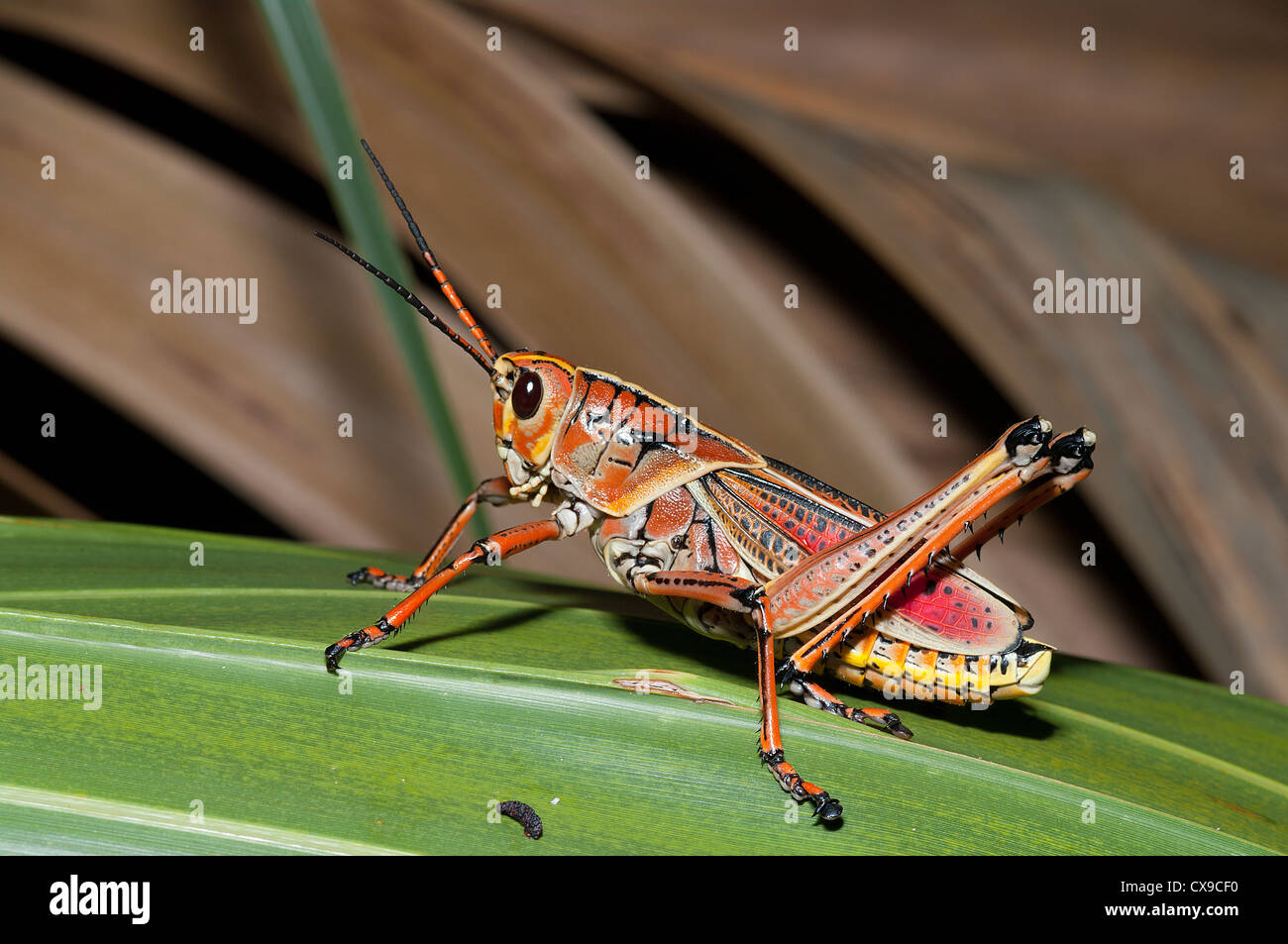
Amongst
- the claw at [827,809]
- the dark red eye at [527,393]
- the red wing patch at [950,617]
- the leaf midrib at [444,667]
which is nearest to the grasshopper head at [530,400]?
the dark red eye at [527,393]

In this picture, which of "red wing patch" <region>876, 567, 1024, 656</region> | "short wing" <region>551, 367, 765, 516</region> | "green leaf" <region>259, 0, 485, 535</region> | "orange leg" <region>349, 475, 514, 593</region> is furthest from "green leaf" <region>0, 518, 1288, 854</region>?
"green leaf" <region>259, 0, 485, 535</region>

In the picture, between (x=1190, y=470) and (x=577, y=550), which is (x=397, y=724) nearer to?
(x=577, y=550)

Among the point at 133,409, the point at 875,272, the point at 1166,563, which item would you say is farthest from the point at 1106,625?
the point at 133,409

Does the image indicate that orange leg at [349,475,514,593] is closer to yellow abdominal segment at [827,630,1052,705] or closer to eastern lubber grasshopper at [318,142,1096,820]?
eastern lubber grasshopper at [318,142,1096,820]

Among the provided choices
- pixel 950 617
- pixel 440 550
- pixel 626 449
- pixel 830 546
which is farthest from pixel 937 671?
pixel 440 550

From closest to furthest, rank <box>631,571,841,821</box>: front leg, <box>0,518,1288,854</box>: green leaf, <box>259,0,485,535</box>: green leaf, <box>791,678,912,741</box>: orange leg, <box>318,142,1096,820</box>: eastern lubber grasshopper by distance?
<box>0,518,1288,854</box>: green leaf → <box>631,571,841,821</box>: front leg → <box>791,678,912,741</box>: orange leg → <box>318,142,1096,820</box>: eastern lubber grasshopper → <box>259,0,485,535</box>: green leaf

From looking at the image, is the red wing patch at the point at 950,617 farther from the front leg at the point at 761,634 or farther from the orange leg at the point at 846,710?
the front leg at the point at 761,634

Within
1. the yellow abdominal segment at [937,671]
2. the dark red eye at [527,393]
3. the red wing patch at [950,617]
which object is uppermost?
the dark red eye at [527,393]

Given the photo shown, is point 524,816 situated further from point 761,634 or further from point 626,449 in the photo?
point 626,449
